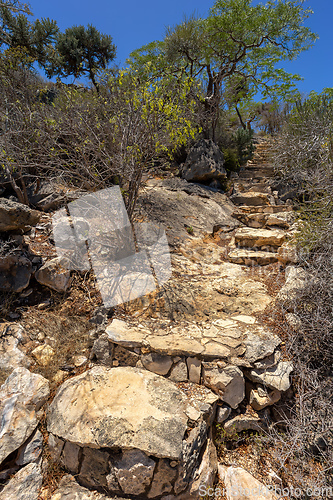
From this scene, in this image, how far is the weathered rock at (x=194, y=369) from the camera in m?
2.63

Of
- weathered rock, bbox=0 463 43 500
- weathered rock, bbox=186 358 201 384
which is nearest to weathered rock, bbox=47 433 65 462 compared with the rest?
weathered rock, bbox=0 463 43 500

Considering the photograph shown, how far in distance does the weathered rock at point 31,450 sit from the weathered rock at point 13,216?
2.37 metres

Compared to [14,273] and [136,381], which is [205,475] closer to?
[136,381]

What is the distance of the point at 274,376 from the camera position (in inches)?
105

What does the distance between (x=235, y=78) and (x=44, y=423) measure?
40.1ft

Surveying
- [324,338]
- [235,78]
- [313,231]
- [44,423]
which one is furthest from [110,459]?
Answer: [235,78]

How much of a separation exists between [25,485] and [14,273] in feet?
7.29

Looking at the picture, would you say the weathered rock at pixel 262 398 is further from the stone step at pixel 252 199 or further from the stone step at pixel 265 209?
the stone step at pixel 252 199

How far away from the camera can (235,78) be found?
10500 mm

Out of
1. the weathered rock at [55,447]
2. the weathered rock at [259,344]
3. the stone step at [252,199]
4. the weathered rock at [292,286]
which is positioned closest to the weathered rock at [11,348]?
the weathered rock at [55,447]

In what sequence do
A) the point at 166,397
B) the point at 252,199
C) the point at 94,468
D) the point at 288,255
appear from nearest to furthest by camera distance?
the point at 94,468
the point at 166,397
the point at 288,255
the point at 252,199

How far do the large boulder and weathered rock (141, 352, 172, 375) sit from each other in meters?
5.93

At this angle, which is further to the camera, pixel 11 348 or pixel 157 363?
pixel 11 348

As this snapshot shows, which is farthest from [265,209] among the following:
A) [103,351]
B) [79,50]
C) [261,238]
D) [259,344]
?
[79,50]
